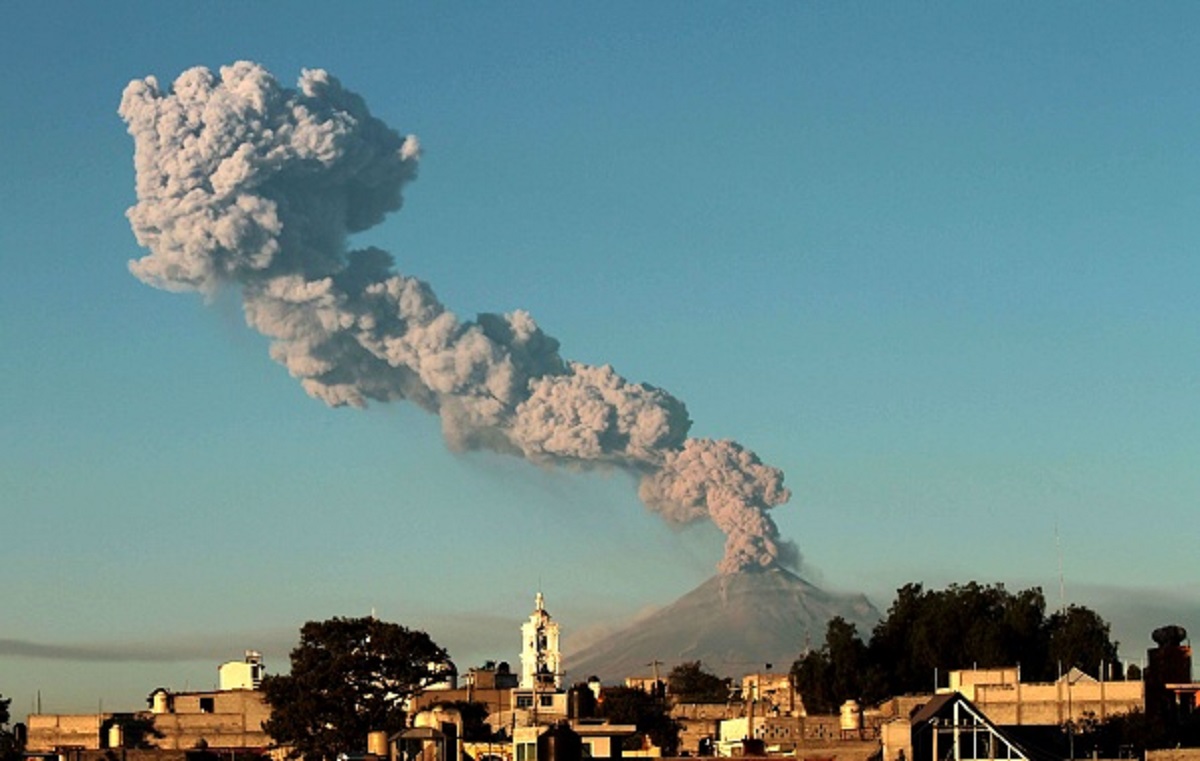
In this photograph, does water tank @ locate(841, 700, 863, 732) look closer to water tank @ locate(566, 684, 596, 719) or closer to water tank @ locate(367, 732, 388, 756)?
water tank @ locate(367, 732, 388, 756)

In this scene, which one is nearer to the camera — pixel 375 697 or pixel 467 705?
pixel 467 705

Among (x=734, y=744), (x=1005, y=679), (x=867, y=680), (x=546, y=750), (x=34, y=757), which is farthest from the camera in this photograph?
(x=867, y=680)

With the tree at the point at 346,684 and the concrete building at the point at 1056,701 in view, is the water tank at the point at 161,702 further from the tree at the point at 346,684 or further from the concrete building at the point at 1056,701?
the concrete building at the point at 1056,701

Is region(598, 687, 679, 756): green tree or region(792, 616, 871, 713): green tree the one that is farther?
region(792, 616, 871, 713): green tree

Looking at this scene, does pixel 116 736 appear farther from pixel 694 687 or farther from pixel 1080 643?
pixel 694 687

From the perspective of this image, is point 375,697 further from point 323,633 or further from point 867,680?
point 867,680

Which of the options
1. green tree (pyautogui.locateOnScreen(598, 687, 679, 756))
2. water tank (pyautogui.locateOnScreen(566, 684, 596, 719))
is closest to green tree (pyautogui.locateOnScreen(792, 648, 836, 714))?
green tree (pyautogui.locateOnScreen(598, 687, 679, 756))

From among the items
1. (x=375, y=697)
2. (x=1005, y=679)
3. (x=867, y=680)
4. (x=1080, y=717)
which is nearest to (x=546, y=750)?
(x=1080, y=717)
